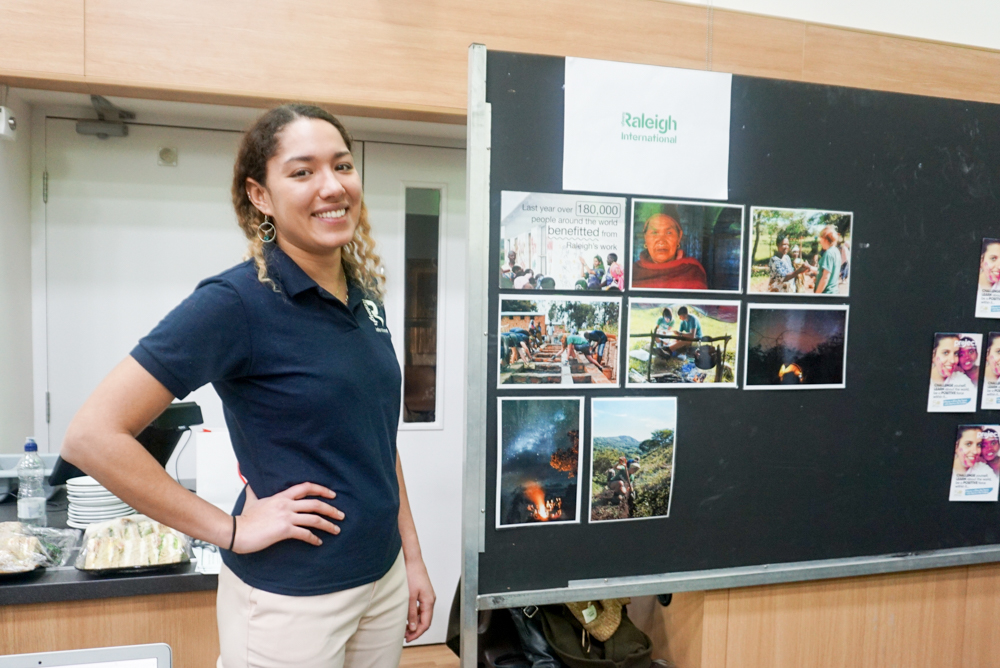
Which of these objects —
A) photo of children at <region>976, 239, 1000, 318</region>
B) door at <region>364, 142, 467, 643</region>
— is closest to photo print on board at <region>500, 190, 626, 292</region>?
photo of children at <region>976, 239, 1000, 318</region>

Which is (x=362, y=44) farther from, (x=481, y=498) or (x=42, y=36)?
(x=481, y=498)

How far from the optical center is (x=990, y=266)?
155cm

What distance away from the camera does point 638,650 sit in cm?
147

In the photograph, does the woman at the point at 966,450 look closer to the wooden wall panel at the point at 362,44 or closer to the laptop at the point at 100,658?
the wooden wall panel at the point at 362,44

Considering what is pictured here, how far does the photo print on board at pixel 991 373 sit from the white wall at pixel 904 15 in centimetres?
134

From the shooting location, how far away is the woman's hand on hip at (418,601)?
1236 mm

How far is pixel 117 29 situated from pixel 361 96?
Answer: 28.2 inches

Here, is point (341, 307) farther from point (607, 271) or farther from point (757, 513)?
point (757, 513)

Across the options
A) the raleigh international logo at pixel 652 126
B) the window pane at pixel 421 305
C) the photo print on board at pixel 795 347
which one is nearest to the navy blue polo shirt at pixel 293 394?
the raleigh international logo at pixel 652 126

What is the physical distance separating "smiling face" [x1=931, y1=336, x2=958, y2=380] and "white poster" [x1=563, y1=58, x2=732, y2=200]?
0.67 meters

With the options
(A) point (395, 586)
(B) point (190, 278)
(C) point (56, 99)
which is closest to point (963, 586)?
(A) point (395, 586)

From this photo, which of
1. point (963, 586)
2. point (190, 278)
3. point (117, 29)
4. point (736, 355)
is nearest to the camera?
point (736, 355)

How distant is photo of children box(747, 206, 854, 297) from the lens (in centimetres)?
140

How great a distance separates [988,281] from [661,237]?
86 centimetres
